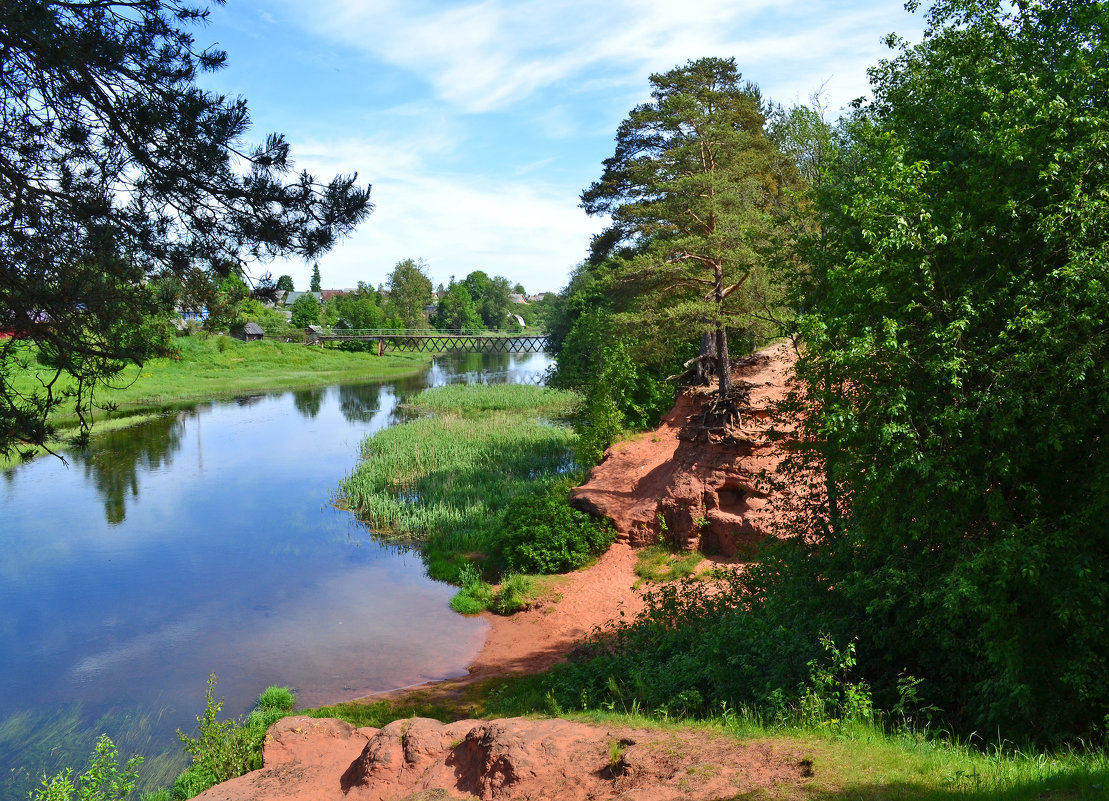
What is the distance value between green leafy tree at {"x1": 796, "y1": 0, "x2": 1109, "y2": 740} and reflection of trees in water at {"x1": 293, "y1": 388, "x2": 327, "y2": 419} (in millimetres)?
38852

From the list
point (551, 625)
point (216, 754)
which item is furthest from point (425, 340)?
point (216, 754)

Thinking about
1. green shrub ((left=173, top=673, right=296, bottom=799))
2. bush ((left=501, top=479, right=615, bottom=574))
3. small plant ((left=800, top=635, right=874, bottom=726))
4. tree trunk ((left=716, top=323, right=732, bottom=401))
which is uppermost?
tree trunk ((left=716, top=323, right=732, bottom=401))

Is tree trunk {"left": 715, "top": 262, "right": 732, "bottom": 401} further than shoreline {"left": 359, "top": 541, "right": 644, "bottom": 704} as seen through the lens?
Yes

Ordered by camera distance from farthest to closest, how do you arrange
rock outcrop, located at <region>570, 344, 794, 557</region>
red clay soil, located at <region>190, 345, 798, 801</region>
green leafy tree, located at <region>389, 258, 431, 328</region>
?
green leafy tree, located at <region>389, 258, 431, 328</region> < rock outcrop, located at <region>570, 344, 794, 557</region> < red clay soil, located at <region>190, 345, 798, 801</region>

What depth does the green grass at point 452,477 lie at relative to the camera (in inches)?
799

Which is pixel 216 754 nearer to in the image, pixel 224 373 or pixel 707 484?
pixel 707 484

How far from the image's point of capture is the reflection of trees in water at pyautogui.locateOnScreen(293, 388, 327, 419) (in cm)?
4516

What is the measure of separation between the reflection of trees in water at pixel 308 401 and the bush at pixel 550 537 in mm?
27876

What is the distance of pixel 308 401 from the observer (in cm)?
5044

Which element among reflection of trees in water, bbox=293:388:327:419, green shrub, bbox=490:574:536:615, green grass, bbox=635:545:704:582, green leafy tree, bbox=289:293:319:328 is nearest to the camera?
green shrub, bbox=490:574:536:615

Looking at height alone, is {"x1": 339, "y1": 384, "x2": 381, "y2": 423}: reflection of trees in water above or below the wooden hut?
below

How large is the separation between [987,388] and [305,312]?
3573 inches

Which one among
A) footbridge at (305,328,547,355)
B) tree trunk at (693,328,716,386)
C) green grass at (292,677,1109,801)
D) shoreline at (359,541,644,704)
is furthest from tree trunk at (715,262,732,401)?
footbridge at (305,328,547,355)

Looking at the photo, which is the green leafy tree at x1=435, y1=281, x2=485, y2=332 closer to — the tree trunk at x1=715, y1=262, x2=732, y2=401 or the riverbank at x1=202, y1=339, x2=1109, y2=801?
the tree trunk at x1=715, y1=262, x2=732, y2=401
